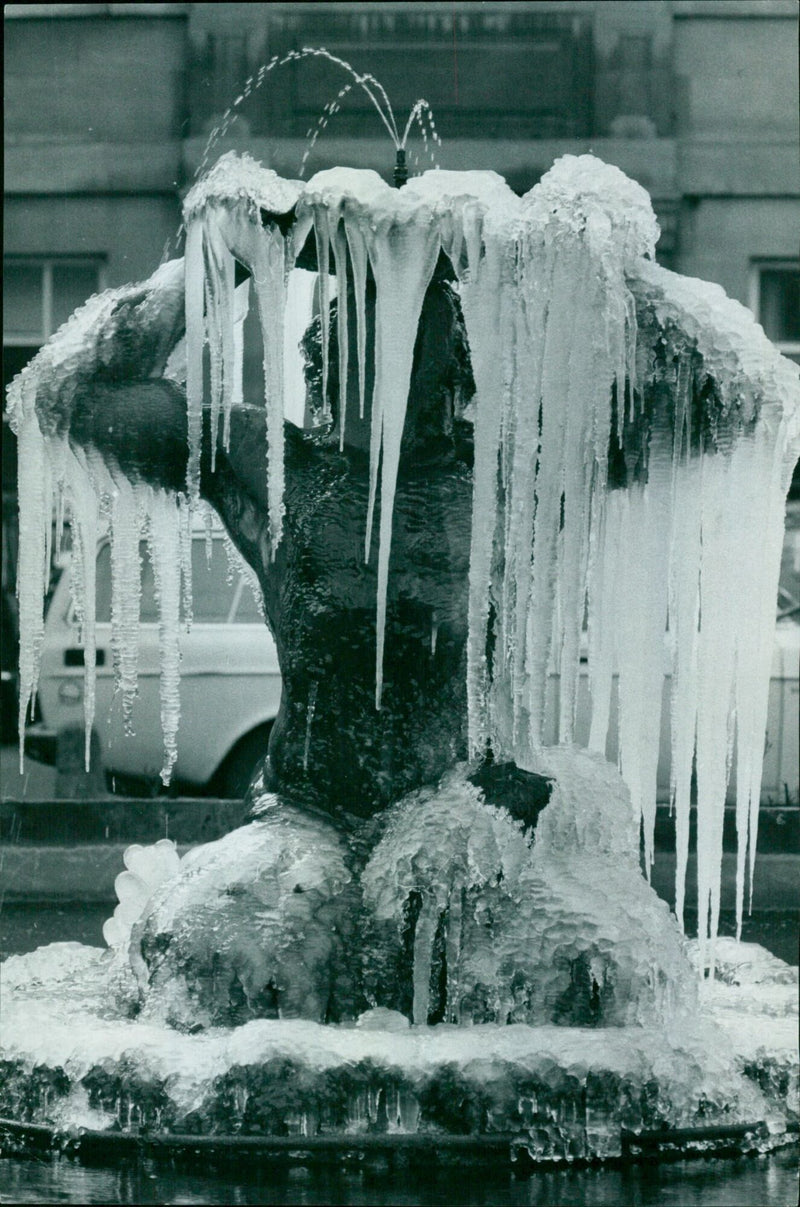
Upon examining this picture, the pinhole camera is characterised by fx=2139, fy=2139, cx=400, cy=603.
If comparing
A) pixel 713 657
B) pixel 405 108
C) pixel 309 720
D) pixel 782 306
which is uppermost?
pixel 405 108

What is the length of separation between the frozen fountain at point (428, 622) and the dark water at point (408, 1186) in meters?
0.13

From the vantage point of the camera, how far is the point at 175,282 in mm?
4965

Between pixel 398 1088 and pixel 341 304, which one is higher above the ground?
pixel 341 304

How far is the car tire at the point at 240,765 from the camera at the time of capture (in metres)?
11.6

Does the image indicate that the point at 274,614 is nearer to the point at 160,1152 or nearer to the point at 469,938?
the point at 469,938

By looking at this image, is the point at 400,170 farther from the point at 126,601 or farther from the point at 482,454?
the point at 126,601

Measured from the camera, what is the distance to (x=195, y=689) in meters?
11.4

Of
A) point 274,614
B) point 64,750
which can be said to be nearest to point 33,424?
point 274,614

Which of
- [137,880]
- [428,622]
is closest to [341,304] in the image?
[428,622]

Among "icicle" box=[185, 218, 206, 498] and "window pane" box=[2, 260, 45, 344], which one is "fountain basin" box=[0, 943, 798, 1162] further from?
"window pane" box=[2, 260, 45, 344]

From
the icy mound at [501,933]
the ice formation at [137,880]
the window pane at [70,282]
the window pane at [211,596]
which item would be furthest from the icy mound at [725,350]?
the window pane at [70,282]

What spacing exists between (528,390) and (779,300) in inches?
519

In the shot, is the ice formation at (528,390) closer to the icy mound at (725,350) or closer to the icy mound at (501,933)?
the icy mound at (725,350)

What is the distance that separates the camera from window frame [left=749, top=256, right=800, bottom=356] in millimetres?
17281
